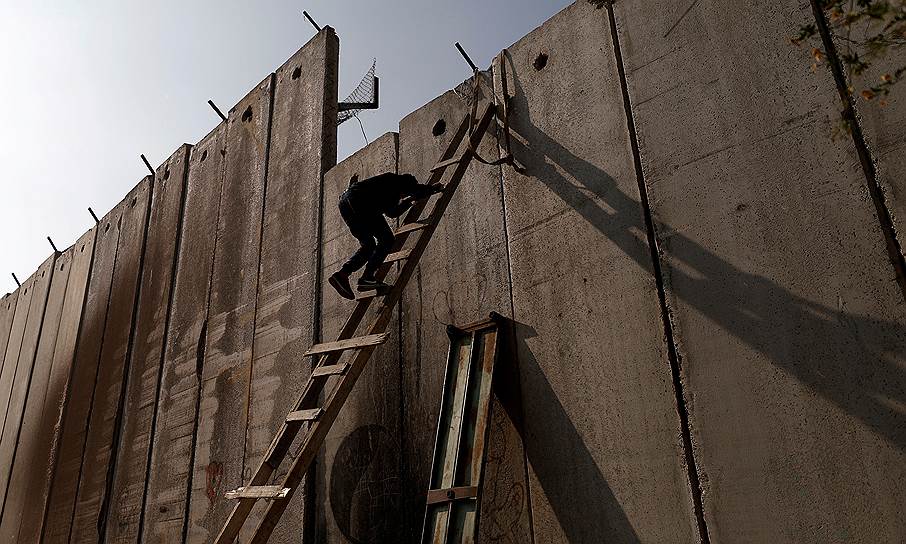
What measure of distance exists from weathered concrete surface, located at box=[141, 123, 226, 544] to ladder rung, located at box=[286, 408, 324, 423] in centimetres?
335

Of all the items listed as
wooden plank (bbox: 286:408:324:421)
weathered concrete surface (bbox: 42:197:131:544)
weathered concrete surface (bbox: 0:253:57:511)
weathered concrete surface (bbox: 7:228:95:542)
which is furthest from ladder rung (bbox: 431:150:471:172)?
weathered concrete surface (bbox: 0:253:57:511)

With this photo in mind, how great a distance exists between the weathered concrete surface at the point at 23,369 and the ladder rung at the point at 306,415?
9.21 m

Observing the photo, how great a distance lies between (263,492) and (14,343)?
1338 centimetres

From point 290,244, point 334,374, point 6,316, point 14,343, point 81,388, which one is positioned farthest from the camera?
point 6,316

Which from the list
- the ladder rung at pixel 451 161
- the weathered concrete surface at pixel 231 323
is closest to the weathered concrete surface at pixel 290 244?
the weathered concrete surface at pixel 231 323

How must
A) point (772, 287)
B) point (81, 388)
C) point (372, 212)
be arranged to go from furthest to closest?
1. point (81, 388)
2. point (372, 212)
3. point (772, 287)

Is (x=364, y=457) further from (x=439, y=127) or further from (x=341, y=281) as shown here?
(x=439, y=127)

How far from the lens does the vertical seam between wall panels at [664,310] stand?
387 cm

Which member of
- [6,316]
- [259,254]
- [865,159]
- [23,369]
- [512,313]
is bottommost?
[512,313]

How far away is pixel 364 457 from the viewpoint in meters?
5.61

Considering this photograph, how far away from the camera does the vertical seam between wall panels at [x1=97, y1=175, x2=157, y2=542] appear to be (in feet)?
28.2

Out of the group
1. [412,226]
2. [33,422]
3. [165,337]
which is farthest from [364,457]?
[33,422]

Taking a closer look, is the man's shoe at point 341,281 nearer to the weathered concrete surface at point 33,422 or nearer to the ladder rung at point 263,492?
the ladder rung at point 263,492

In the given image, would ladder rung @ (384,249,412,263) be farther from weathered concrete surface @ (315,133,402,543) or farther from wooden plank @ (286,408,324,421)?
wooden plank @ (286,408,324,421)
